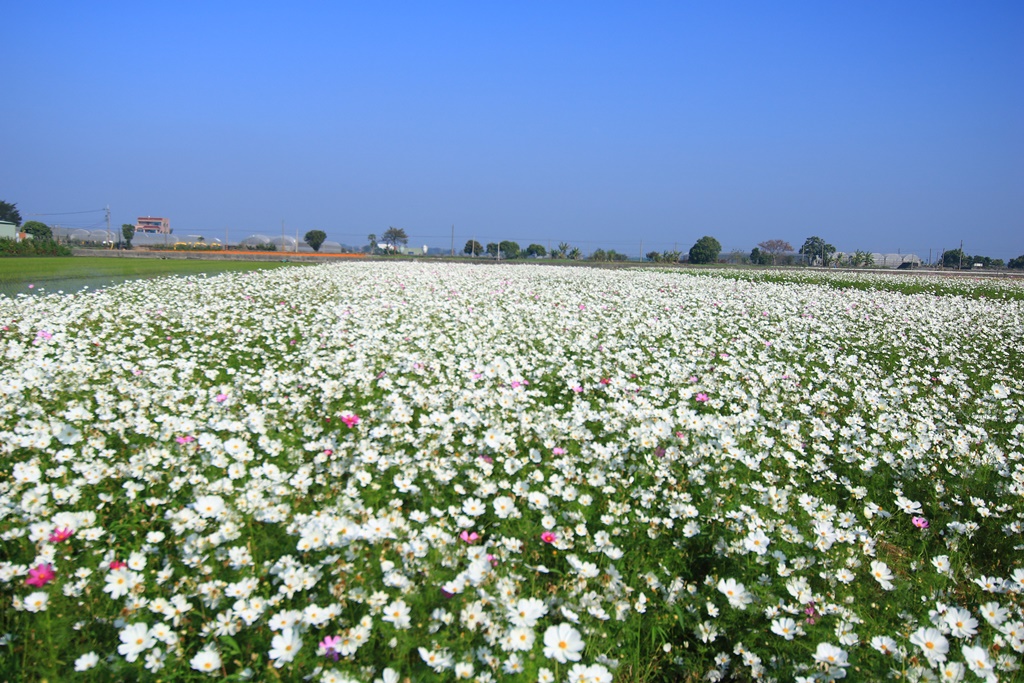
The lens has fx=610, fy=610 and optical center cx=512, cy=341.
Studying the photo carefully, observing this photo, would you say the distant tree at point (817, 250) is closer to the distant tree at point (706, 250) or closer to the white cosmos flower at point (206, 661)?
the distant tree at point (706, 250)

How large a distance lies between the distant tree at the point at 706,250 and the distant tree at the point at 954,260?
15.9 meters

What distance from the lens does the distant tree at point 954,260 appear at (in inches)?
1566

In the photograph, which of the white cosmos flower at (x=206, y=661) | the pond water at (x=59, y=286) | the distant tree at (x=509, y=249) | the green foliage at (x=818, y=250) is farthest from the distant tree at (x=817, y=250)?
the white cosmos flower at (x=206, y=661)

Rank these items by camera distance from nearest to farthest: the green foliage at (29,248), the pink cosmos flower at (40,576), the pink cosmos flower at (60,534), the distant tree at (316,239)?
1. the pink cosmos flower at (40,576)
2. the pink cosmos flower at (60,534)
3. the green foliage at (29,248)
4. the distant tree at (316,239)

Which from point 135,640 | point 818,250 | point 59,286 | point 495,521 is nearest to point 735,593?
point 495,521

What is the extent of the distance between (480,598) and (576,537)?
2.70ft

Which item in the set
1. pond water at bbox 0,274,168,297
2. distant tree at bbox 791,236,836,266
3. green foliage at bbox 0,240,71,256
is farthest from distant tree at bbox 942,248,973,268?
green foliage at bbox 0,240,71,256

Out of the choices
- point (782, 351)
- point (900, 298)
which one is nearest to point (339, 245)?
point (900, 298)

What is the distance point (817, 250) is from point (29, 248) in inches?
1731

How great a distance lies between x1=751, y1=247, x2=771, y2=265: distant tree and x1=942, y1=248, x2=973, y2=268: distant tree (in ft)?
40.2

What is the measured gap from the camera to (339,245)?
45.3 m

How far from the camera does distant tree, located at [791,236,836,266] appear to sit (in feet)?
132

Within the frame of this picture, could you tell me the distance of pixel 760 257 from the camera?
39219 millimetres

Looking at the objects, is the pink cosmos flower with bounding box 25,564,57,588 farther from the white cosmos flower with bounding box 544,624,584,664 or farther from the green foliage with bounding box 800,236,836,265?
the green foliage with bounding box 800,236,836,265
